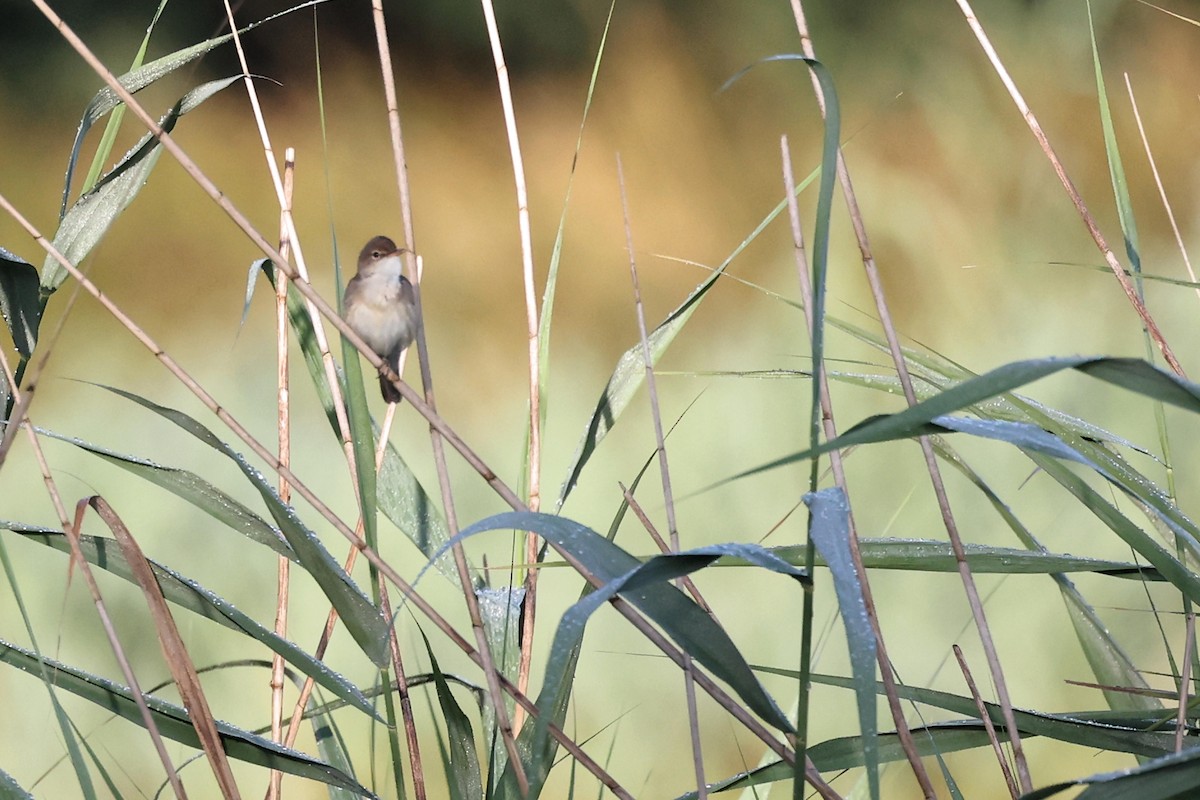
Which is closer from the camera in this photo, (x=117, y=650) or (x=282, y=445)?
(x=117, y=650)

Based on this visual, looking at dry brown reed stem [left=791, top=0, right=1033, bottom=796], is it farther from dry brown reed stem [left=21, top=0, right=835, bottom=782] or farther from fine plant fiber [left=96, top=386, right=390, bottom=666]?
fine plant fiber [left=96, top=386, right=390, bottom=666]

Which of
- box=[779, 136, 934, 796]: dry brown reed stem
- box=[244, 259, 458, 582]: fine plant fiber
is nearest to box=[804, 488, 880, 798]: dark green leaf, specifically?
box=[779, 136, 934, 796]: dry brown reed stem

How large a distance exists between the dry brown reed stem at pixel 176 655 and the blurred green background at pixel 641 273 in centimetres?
64

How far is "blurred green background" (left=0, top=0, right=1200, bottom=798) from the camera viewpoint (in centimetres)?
118

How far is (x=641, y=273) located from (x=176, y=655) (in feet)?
2.92

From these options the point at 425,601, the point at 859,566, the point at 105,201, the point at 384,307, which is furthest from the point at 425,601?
the point at 384,307

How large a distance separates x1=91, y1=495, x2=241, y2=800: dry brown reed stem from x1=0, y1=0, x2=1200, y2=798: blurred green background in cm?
64

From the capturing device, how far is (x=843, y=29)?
1.34 metres

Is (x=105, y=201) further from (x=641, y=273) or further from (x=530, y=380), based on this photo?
(x=641, y=273)

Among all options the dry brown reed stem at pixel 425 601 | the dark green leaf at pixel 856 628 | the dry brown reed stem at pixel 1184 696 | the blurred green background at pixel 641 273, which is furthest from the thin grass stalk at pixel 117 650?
the blurred green background at pixel 641 273

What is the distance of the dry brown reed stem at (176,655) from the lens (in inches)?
20.0

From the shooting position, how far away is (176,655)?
0.53 metres

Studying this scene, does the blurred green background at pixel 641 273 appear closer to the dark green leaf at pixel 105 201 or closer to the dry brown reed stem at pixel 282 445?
the dry brown reed stem at pixel 282 445

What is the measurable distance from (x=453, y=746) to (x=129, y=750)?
657mm
